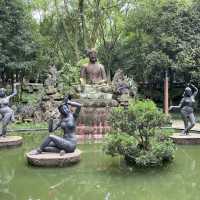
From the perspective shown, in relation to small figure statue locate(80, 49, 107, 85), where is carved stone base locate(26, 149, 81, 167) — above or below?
below

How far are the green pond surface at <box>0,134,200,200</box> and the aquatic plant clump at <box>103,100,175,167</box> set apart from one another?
0.98 ft

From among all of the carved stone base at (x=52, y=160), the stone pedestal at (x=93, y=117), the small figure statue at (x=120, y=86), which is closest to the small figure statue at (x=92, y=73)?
the small figure statue at (x=120, y=86)

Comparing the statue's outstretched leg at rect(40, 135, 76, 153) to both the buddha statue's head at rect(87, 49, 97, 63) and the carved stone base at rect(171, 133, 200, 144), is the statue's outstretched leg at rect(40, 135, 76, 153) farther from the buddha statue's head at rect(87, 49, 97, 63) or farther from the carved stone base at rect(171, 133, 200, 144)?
the buddha statue's head at rect(87, 49, 97, 63)

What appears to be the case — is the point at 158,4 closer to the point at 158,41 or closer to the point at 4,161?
the point at 158,41

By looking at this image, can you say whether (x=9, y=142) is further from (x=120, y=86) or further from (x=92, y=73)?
(x=120, y=86)

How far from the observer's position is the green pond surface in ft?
23.8

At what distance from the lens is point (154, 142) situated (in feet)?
30.8

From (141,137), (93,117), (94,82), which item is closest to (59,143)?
(141,137)

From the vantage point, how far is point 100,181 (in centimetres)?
819

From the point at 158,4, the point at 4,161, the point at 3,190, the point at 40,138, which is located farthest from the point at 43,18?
the point at 3,190

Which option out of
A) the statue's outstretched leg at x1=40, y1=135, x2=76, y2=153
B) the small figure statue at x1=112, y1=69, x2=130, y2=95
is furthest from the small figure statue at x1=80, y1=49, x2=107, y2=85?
the statue's outstretched leg at x1=40, y1=135, x2=76, y2=153

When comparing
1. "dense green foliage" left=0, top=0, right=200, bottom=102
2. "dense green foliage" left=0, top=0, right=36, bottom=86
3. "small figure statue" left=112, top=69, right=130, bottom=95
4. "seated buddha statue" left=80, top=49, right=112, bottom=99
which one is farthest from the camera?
"dense green foliage" left=0, top=0, right=200, bottom=102

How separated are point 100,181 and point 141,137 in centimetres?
176

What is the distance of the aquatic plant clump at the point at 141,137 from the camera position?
9008mm
